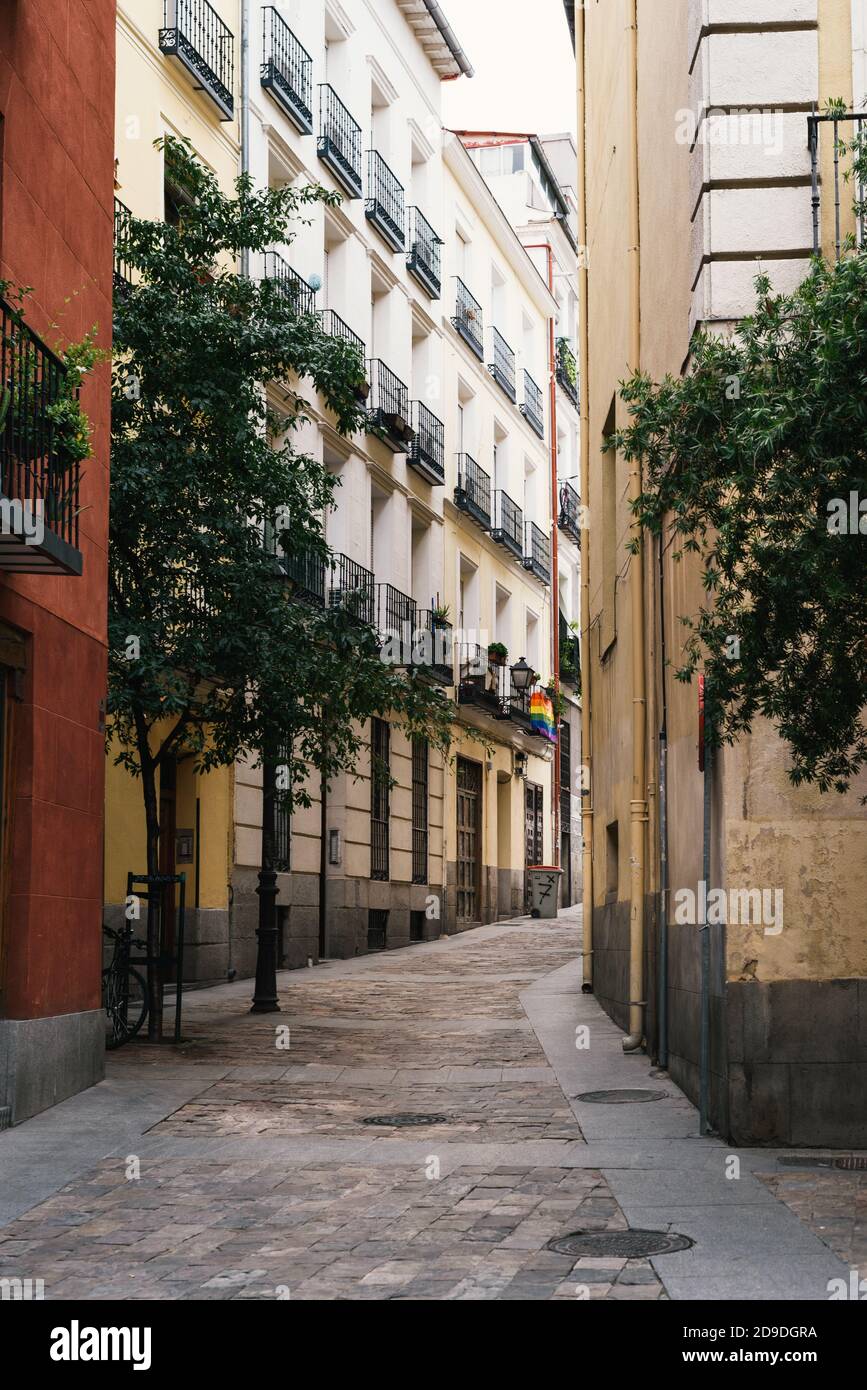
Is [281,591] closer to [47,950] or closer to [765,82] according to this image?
[47,950]

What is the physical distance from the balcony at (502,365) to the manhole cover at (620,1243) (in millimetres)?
29331

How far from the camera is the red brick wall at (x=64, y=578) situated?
10406mm

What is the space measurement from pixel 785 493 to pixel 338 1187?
13.2 feet

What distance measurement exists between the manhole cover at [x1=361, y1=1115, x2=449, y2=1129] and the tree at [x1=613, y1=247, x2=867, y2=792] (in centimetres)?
350

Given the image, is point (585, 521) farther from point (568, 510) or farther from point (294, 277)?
point (568, 510)

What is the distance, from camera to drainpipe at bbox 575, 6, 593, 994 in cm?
1894

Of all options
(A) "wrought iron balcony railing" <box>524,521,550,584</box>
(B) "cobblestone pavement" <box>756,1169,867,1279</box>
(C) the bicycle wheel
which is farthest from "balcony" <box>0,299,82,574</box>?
(A) "wrought iron balcony railing" <box>524,521,550,584</box>

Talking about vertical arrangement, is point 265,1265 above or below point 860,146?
below

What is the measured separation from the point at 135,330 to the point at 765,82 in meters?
6.20

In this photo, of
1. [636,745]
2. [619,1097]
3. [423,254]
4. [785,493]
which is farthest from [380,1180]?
[423,254]

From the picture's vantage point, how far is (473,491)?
107ft

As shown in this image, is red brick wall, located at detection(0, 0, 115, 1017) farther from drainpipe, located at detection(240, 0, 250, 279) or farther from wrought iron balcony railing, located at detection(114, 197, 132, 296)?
drainpipe, located at detection(240, 0, 250, 279)

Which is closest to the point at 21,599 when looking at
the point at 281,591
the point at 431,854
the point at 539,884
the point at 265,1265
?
the point at 281,591
